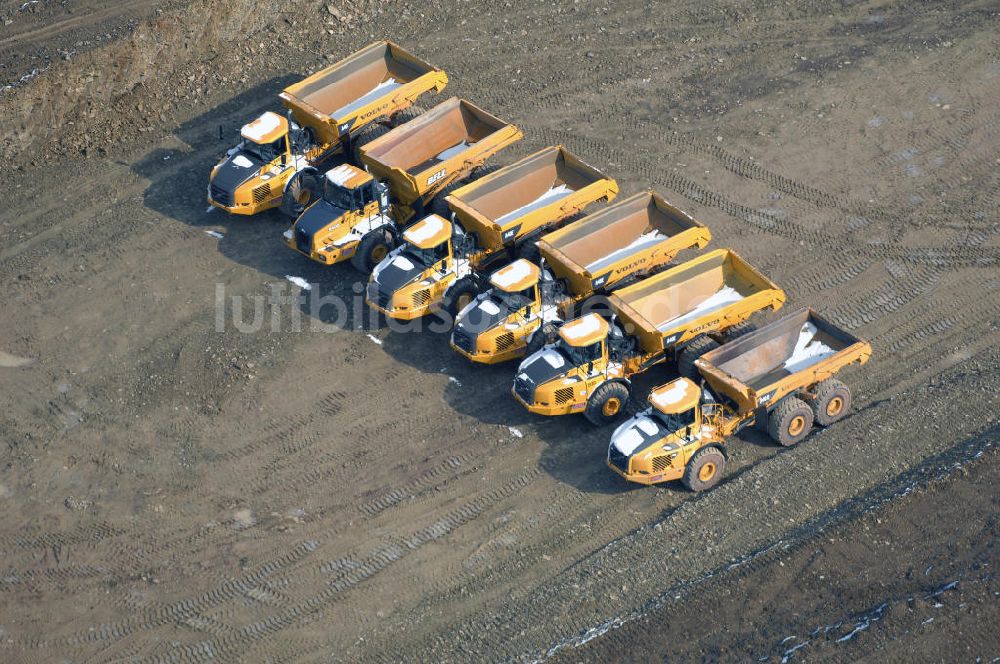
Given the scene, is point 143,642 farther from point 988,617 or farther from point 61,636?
point 988,617

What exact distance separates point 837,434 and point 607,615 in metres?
5.59

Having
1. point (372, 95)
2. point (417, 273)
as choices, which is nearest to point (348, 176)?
point (417, 273)

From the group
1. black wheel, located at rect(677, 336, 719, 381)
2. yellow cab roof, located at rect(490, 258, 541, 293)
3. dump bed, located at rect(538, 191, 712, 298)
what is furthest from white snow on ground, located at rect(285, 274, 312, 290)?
black wheel, located at rect(677, 336, 719, 381)

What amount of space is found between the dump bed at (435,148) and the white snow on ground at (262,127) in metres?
2.03

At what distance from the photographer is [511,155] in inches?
1193

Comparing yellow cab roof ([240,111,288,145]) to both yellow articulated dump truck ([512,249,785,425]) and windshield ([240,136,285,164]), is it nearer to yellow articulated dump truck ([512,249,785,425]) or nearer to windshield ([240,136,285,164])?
windshield ([240,136,285,164])

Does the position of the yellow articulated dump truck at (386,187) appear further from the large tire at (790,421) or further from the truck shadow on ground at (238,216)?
the large tire at (790,421)

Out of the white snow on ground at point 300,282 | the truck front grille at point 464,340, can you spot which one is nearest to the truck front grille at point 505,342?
the truck front grille at point 464,340

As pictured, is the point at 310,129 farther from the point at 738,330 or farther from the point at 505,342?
the point at 738,330

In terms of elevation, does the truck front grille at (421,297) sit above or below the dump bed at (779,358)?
below

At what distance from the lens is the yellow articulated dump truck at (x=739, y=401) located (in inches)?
893

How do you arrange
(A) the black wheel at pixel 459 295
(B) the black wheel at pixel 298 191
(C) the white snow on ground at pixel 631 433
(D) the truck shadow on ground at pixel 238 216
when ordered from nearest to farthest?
(C) the white snow on ground at pixel 631 433 < (A) the black wheel at pixel 459 295 < (D) the truck shadow on ground at pixel 238 216 < (B) the black wheel at pixel 298 191

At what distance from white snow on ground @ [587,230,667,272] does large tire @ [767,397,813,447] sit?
458cm

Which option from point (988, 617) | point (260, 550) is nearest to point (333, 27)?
point (260, 550)
